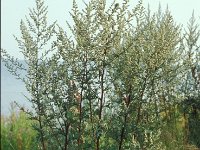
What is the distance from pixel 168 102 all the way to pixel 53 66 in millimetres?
3301

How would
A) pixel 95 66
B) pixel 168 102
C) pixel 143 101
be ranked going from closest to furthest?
pixel 95 66
pixel 143 101
pixel 168 102

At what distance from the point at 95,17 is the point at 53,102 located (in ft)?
3.88

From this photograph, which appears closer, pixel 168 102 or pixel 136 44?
pixel 136 44

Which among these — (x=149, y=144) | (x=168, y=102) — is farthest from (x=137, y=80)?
(x=168, y=102)

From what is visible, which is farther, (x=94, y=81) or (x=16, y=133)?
(x=16, y=133)

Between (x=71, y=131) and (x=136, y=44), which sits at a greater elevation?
(x=136, y=44)

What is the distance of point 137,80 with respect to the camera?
643cm

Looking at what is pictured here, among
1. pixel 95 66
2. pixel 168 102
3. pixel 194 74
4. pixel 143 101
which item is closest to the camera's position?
pixel 95 66

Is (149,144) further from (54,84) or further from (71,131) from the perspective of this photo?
(54,84)

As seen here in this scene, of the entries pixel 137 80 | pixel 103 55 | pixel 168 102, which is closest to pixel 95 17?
pixel 103 55

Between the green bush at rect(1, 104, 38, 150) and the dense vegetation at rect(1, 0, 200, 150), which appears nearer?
the dense vegetation at rect(1, 0, 200, 150)

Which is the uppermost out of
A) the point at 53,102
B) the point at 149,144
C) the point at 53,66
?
the point at 53,66

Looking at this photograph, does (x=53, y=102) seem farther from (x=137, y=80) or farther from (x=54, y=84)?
(x=137, y=80)

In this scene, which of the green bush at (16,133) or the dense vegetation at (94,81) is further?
the green bush at (16,133)
